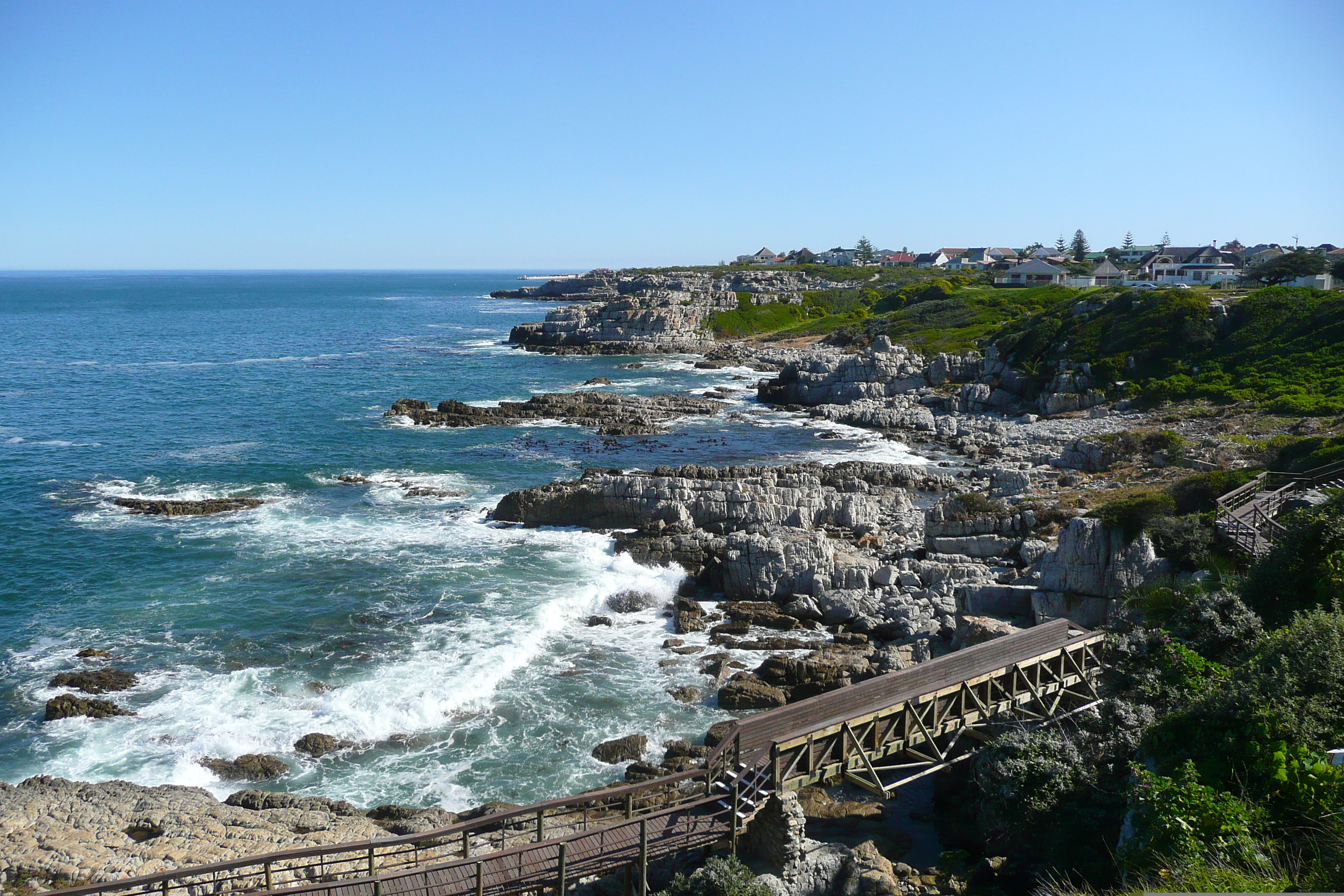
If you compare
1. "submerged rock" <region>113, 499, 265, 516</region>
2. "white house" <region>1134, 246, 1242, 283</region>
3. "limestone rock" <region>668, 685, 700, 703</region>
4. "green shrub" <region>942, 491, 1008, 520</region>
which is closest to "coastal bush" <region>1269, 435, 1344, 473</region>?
"green shrub" <region>942, 491, 1008, 520</region>

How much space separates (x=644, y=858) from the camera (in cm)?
1545

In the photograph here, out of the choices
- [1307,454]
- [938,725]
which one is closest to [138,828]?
[938,725]

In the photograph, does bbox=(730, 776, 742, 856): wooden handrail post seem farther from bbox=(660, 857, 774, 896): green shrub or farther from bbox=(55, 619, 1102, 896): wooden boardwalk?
bbox=(660, 857, 774, 896): green shrub

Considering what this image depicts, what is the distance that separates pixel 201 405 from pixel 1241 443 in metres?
74.3

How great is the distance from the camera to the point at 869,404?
72.3 metres

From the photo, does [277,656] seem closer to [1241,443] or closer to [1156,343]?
[1241,443]

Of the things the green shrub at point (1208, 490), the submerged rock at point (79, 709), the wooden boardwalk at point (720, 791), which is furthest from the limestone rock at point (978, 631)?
the submerged rock at point (79, 709)

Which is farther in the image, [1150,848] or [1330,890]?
[1150,848]

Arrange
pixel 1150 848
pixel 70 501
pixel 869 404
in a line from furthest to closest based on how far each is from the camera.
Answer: pixel 869 404
pixel 70 501
pixel 1150 848

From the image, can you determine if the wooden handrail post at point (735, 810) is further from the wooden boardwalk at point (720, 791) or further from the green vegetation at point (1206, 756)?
the green vegetation at point (1206, 756)

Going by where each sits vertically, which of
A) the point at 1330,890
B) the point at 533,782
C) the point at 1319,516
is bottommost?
the point at 533,782

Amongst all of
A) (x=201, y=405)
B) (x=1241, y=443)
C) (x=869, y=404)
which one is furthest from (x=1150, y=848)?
(x=201, y=405)

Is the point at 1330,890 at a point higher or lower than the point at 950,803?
higher

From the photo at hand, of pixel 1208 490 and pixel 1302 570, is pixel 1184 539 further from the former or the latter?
pixel 1302 570
